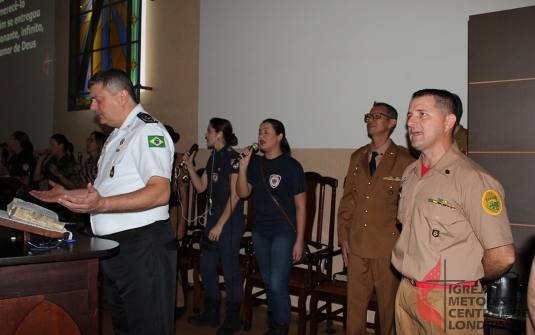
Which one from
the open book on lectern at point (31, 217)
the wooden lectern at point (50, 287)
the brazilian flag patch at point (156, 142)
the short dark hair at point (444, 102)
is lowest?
the wooden lectern at point (50, 287)

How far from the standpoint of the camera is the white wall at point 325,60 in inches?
135

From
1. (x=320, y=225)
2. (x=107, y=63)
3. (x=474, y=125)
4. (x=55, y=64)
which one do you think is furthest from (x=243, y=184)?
(x=55, y=64)

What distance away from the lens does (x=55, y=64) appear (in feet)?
23.8

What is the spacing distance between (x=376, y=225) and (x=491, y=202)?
127 cm

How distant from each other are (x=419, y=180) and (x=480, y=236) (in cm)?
36

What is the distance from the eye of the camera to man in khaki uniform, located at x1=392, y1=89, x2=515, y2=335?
1.79 m

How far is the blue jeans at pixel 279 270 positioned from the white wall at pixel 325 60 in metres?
1.04

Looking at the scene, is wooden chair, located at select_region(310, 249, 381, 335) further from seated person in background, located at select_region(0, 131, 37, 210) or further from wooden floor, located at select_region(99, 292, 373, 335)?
seated person in background, located at select_region(0, 131, 37, 210)

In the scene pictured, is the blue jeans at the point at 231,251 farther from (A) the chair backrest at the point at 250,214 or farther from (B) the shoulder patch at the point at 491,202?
(B) the shoulder patch at the point at 491,202

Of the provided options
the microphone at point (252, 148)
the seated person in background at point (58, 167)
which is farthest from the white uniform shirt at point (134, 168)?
the seated person in background at point (58, 167)

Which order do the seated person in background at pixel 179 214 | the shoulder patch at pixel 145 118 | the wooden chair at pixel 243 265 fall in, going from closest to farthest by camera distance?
the shoulder patch at pixel 145 118 < the wooden chair at pixel 243 265 < the seated person in background at pixel 179 214

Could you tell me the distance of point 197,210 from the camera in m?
4.69

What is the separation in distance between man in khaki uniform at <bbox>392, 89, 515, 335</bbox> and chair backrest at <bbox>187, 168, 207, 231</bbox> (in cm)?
281

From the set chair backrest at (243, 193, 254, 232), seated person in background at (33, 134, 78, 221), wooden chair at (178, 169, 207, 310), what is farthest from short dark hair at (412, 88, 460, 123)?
seated person in background at (33, 134, 78, 221)
